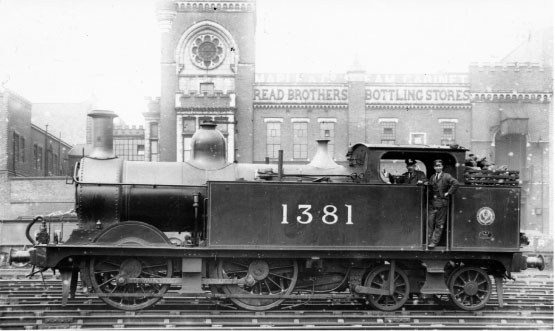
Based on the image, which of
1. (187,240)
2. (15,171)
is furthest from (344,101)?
(187,240)

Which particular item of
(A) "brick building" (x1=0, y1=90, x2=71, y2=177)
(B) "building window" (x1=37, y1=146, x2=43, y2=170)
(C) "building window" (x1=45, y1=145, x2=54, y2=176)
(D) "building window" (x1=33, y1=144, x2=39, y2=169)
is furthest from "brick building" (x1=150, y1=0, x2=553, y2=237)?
(C) "building window" (x1=45, y1=145, x2=54, y2=176)

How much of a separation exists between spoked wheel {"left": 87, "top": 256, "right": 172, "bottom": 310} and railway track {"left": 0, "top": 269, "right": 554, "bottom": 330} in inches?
8.8

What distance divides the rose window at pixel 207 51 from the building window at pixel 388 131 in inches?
374

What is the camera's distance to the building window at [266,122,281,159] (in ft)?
102

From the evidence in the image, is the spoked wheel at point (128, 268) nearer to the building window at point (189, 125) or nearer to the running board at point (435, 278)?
the running board at point (435, 278)

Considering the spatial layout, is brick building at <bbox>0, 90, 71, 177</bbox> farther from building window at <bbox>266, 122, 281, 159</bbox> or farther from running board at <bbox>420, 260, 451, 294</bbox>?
running board at <bbox>420, 260, 451, 294</bbox>

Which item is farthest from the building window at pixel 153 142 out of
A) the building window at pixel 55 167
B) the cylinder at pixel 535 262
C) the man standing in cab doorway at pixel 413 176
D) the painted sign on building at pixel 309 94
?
the cylinder at pixel 535 262

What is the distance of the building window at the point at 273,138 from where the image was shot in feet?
102

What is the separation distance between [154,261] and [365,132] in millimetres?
22684

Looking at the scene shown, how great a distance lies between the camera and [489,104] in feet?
102

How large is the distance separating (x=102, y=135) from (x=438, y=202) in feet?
18.6

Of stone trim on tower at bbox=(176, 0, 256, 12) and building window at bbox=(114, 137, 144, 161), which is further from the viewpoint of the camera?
building window at bbox=(114, 137, 144, 161)

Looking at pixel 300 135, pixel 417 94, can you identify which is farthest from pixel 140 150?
pixel 417 94

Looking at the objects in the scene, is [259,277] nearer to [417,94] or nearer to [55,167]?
[417,94]
